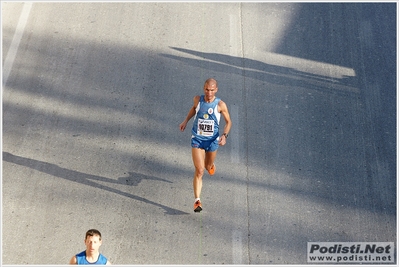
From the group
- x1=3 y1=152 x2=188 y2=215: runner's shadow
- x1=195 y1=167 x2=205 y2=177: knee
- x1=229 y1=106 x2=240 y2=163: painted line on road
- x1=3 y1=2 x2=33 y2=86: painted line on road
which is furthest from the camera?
x1=3 y1=2 x2=33 y2=86: painted line on road

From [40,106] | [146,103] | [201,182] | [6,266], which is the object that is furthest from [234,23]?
[6,266]

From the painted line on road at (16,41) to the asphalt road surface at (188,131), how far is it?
0.04 metres

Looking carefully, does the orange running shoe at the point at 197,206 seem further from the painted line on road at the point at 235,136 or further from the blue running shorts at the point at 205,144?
the blue running shorts at the point at 205,144

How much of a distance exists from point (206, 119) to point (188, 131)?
2006 mm

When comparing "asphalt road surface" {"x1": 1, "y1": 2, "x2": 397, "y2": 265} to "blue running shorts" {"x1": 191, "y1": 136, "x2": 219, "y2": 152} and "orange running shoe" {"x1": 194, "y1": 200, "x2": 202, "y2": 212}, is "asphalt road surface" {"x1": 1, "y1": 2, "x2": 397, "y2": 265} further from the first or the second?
"blue running shorts" {"x1": 191, "y1": 136, "x2": 219, "y2": 152}

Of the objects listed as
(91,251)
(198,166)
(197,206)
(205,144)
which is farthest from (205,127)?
(91,251)

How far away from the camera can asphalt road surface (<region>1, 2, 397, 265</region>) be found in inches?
450

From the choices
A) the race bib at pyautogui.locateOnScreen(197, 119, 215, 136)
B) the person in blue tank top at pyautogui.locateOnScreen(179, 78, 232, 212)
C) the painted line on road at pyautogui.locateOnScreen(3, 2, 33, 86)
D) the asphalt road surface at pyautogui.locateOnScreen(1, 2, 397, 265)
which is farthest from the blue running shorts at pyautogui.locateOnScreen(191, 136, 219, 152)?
the painted line on road at pyautogui.locateOnScreen(3, 2, 33, 86)

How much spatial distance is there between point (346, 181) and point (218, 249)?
2.37 metres

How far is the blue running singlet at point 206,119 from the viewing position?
37.0 ft

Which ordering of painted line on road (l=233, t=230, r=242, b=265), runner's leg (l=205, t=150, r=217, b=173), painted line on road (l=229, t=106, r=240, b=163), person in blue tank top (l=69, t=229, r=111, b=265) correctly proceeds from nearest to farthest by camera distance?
person in blue tank top (l=69, t=229, r=111, b=265) → painted line on road (l=233, t=230, r=242, b=265) → runner's leg (l=205, t=150, r=217, b=173) → painted line on road (l=229, t=106, r=240, b=163)

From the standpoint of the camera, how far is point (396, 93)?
1448 centimetres

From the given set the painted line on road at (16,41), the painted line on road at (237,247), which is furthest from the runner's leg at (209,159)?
the painted line on road at (16,41)

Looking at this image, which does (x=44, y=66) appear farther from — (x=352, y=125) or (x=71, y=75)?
(x=352, y=125)
